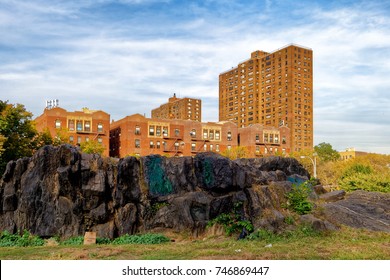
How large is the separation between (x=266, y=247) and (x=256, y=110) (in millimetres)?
151215

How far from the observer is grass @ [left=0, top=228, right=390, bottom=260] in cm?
1213

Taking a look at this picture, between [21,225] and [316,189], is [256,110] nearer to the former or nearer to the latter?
[316,189]

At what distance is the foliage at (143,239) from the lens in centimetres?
1575

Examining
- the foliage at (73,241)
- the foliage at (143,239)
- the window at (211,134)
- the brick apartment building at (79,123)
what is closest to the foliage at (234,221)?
the foliage at (143,239)

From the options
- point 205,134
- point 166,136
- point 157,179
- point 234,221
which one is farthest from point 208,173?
point 205,134

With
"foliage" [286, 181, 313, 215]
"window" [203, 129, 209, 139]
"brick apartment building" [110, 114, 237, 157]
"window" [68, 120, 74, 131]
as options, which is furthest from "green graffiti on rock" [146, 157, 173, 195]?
"window" [203, 129, 209, 139]

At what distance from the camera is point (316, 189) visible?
2684 cm

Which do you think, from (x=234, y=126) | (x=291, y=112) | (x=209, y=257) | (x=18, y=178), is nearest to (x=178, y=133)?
(x=234, y=126)

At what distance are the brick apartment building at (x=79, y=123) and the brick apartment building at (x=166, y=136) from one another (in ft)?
15.1

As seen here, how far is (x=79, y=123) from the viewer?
84.2 meters

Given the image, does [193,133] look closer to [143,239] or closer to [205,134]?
[205,134]

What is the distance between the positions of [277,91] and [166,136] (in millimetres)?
73702

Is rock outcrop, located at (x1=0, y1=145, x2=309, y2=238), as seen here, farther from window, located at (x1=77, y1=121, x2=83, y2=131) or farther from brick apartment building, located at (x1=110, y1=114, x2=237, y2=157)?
brick apartment building, located at (x1=110, y1=114, x2=237, y2=157)

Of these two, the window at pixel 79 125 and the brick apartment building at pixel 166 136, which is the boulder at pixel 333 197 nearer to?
the brick apartment building at pixel 166 136
